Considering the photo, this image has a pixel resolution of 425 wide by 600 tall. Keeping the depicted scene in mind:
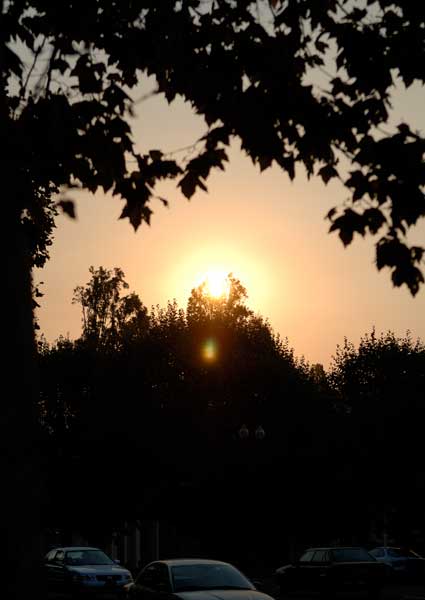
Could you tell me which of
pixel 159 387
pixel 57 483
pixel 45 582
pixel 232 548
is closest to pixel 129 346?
pixel 159 387

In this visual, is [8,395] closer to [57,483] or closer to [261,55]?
[261,55]

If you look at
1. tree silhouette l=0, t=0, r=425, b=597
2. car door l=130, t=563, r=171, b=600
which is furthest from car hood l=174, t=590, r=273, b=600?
tree silhouette l=0, t=0, r=425, b=597

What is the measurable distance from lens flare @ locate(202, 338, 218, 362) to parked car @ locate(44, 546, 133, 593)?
22471 mm

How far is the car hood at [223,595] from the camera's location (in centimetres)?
1570

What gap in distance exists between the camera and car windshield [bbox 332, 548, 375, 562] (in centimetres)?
3123

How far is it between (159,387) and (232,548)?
937 centimetres

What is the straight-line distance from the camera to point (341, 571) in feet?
101

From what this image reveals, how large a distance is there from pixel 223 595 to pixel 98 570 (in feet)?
54.6

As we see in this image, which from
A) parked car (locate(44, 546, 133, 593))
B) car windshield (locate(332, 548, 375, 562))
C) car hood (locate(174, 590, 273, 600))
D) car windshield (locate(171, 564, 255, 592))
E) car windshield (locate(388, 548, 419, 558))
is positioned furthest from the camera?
car windshield (locate(388, 548, 419, 558))

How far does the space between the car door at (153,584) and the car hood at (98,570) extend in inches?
481

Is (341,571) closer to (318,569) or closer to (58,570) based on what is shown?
(318,569)

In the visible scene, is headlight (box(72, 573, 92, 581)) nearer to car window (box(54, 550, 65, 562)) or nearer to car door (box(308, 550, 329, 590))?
car window (box(54, 550, 65, 562))

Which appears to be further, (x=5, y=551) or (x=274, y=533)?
(x=274, y=533)

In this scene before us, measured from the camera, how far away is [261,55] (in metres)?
9.06
